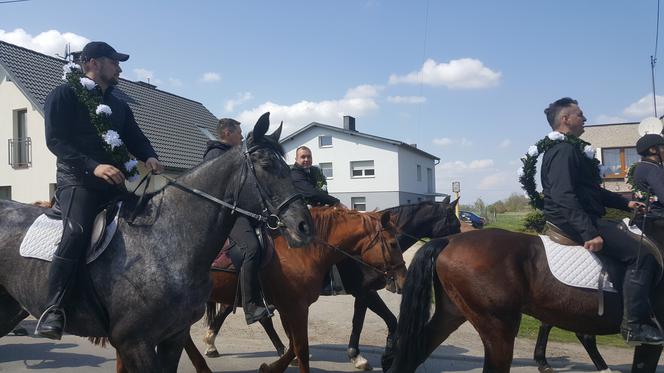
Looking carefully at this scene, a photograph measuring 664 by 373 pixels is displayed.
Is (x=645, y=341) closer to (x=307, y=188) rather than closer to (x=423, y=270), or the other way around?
(x=423, y=270)

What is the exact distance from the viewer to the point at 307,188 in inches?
276

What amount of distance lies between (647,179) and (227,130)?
4.40m

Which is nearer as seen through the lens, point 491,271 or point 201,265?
point 201,265

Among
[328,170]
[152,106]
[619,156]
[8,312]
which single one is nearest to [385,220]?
[8,312]

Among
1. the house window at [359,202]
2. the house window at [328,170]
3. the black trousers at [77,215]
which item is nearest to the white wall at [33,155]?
the black trousers at [77,215]

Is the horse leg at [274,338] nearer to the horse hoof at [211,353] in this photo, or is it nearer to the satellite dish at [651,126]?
the horse hoof at [211,353]

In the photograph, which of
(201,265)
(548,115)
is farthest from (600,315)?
(201,265)

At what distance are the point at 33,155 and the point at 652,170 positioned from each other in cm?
2093

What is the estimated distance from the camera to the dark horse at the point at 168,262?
3.55 meters

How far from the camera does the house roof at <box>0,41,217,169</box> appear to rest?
65.5 feet

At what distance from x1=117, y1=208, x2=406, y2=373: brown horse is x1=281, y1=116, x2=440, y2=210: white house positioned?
33946mm

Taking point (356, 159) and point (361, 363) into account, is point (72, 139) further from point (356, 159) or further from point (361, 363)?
point (356, 159)

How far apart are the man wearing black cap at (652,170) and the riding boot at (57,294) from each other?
4879mm

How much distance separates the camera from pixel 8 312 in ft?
14.8
